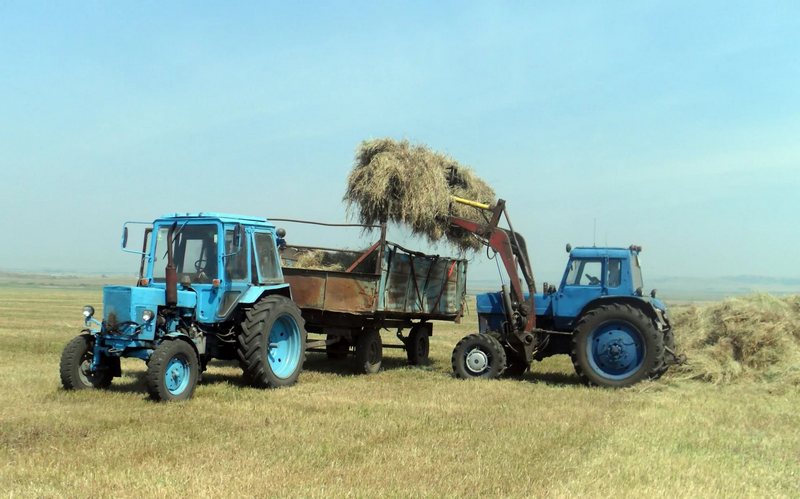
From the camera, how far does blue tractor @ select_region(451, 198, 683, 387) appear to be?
35.9 ft

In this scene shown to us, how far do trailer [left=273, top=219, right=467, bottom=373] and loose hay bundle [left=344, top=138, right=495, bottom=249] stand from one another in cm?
44

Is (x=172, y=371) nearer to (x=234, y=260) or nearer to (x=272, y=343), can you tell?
(x=234, y=260)

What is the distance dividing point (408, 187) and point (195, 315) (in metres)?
4.01

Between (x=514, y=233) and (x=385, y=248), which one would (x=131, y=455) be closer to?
(x=385, y=248)

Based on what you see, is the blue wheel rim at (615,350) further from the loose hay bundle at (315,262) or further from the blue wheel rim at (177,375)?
the blue wheel rim at (177,375)

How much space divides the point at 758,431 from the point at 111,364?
7.53m

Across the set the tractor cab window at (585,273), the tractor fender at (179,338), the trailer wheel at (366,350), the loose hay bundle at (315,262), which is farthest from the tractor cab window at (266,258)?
the tractor cab window at (585,273)

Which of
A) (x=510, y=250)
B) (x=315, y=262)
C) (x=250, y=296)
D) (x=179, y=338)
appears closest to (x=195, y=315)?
(x=179, y=338)

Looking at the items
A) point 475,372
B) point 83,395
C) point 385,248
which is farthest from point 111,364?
point 475,372

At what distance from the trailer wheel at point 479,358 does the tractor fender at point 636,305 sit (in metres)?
1.48

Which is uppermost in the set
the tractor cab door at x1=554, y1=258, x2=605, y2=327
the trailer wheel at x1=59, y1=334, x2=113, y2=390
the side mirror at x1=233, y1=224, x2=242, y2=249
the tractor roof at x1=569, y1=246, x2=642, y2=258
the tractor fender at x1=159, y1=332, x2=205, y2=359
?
the tractor roof at x1=569, y1=246, x2=642, y2=258

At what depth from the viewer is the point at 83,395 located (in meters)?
8.81

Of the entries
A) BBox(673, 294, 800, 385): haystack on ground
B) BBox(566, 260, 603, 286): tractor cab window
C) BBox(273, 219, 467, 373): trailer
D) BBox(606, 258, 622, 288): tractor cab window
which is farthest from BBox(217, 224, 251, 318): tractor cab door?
BBox(673, 294, 800, 385): haystack on ground

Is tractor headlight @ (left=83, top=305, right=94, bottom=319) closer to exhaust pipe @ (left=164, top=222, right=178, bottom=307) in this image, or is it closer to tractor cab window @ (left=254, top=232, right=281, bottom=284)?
exhaust pipe @ (left=164, top=222, right=178, bottom=307)
